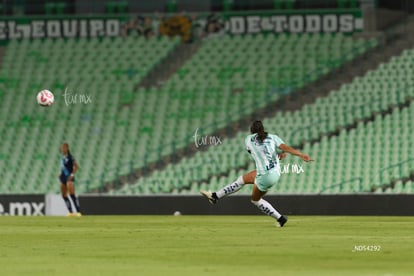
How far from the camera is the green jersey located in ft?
76.1

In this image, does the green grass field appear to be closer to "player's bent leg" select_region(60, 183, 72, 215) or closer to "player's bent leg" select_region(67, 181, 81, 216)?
"player's bent leg" select_region(67, 181, 81, 216)

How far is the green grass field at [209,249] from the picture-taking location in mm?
14164

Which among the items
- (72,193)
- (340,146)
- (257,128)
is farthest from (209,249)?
(340,146)

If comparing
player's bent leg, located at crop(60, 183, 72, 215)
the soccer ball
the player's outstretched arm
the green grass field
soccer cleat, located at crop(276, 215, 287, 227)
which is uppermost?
the soccer ball

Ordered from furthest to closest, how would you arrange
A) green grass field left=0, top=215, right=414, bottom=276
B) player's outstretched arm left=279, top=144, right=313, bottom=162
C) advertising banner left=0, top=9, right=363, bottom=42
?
advertising banner left=0, top=9, right=363, bottom=42
player's outstretched arm left=279, top=144, right=313, bottom=162
green grass field left=0, top=215, right=414, bottom=276

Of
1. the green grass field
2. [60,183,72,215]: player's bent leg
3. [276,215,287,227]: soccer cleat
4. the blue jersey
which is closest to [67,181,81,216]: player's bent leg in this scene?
[60,183,72,215]: player's bent leg

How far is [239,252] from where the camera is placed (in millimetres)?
16719

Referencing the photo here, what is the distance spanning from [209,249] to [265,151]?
237 inches

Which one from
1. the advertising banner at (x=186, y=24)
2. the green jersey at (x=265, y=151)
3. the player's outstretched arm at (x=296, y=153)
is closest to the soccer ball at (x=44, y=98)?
the green jersey at (x=265, y=151)

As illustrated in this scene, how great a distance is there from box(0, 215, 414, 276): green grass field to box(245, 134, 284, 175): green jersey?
121cm

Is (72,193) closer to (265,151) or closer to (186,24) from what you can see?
(265,151)

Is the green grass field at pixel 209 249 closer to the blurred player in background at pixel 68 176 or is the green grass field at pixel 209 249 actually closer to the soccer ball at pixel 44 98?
the soccer ball at pixel 44 98

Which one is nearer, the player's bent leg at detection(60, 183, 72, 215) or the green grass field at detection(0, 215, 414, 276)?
the green grass field at detection(0, 215, 414, 276)

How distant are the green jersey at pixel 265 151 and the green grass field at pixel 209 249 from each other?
1210mm
